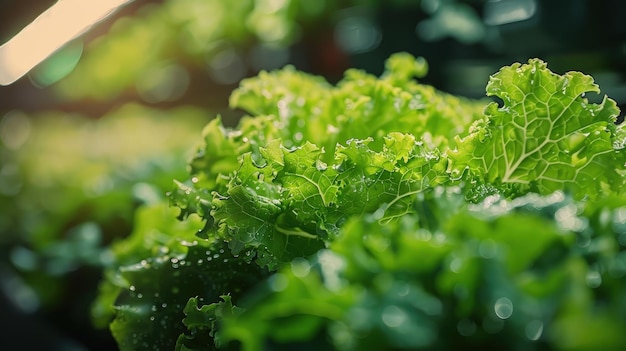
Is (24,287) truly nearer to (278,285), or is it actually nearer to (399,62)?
(399,62)

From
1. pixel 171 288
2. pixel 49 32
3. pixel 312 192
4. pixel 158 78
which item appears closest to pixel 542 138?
pixel 312 192

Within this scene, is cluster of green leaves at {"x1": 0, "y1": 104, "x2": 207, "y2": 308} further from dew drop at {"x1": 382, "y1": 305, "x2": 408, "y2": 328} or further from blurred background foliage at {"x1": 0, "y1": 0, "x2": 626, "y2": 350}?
dew drop at {"x1": 382, "y1": 305, "x2": 408, "y2": 328}

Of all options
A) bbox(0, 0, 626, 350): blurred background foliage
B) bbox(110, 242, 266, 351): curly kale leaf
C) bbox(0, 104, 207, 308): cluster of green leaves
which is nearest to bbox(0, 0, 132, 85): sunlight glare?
bbox(0, 0, 626, 350): blurred background foliage

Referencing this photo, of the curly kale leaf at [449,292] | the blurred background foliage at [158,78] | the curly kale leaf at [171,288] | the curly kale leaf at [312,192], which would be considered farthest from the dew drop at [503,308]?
the blurred background foliage at [158,78]

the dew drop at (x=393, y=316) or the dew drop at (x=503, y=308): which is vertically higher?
the dew drop at (x=393, y=316)

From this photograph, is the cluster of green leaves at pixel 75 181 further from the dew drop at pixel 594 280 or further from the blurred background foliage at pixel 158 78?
the dew drop at pixel 594 280
